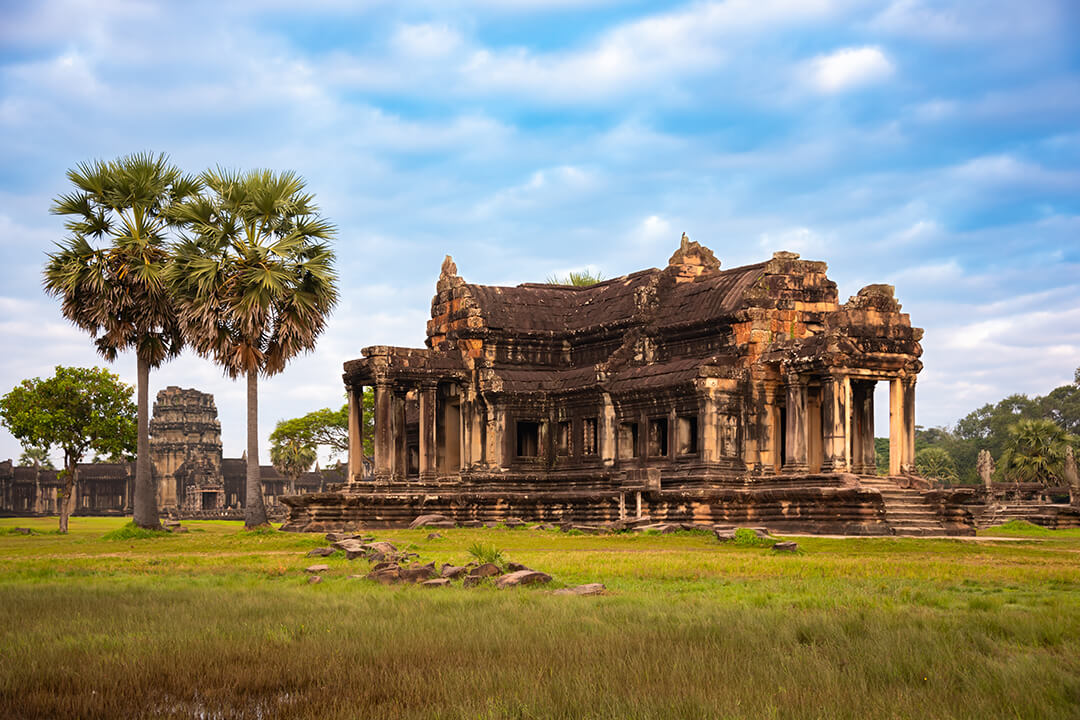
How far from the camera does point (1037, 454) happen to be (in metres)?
52.8

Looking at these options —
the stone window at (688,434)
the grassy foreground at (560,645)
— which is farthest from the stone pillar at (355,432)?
the grassy foreground at (560,645)

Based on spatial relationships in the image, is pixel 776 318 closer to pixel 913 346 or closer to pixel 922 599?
pixel 913 346

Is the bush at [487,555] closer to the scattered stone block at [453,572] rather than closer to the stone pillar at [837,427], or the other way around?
the scattered stone block at [453,572]

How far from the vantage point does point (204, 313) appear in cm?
3384

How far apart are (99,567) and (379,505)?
15086 mm

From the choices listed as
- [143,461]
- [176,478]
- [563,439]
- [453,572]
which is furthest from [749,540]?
[176,478]

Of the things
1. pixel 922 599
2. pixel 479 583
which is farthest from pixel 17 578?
pixel 922 599

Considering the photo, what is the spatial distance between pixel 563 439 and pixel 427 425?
15.4 feet

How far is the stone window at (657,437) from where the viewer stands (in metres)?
36.0

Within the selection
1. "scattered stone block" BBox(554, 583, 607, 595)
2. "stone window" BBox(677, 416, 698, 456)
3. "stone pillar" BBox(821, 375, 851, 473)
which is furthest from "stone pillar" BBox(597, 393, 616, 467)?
"scattered stone block" BBox(554, 583, 607, 595)

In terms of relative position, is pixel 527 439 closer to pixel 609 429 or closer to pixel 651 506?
pixel 609 429

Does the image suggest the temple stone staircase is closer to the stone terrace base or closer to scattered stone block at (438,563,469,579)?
the stone terrace base

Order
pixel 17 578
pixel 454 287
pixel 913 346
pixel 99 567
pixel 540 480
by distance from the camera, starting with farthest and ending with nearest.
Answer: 1. pixel 454 287
2. pixel 540 480
3. pixel 913 346
4. pixel 99 567
5. pixel 17 578

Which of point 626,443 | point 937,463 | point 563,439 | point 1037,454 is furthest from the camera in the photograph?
point 937,463
